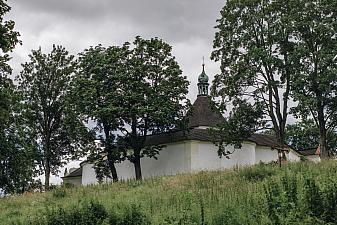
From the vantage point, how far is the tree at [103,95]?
44688mm

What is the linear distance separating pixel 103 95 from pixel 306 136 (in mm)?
36898

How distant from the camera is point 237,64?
3969cm

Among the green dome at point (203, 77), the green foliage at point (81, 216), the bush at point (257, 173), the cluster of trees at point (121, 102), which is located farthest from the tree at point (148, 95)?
the green foliage at point (81, 216)

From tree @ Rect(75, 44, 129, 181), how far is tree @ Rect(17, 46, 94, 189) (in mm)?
5279

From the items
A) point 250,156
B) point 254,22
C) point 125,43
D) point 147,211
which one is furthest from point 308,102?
point 147,211

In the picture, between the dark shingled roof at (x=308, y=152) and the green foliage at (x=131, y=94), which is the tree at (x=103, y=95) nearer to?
the green foliage at (x=131, y=94)

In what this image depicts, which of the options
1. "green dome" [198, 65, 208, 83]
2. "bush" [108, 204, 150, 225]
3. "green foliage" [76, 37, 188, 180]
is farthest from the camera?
"green dome" [198, 65, 208, 83]

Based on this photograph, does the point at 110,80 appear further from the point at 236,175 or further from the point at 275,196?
the point at 275,196

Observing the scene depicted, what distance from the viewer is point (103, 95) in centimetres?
4541

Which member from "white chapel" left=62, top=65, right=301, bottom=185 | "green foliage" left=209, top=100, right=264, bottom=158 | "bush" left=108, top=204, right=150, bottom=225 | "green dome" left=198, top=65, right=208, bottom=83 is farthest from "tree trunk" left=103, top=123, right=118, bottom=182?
"bush" left=108, top=204, right=150, bottom=225

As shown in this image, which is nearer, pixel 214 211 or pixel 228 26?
pixel 214 211

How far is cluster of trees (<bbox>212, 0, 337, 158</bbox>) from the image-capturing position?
37.8 meters

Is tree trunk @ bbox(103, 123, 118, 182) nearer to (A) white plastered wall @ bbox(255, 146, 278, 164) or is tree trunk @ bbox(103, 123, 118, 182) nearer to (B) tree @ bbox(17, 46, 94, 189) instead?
(B) tree @ bbox(17, 46, 94, 189)

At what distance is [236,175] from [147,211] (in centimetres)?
609
